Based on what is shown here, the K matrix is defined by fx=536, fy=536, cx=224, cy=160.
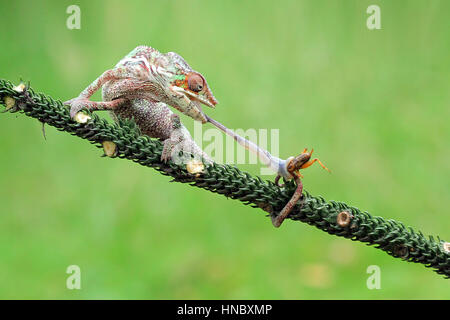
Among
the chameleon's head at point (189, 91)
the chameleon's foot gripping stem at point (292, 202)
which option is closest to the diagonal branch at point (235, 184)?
the chameleon's foot gripping stem at point (292, 202)

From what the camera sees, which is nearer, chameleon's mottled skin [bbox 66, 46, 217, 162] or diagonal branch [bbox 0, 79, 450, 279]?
diagonal branch [bbox 0, 79, 450, 279]

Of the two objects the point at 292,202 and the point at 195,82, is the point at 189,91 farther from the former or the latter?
the point at 292,202

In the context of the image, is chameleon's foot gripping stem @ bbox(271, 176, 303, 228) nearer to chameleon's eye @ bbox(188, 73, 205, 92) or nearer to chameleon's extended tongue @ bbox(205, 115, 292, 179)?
chameleon's extended tongue @ bbox(205, 115, 292, 179)

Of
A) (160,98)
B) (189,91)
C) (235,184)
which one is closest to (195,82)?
(189,91)

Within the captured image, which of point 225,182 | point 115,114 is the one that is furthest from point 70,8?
point 225,182

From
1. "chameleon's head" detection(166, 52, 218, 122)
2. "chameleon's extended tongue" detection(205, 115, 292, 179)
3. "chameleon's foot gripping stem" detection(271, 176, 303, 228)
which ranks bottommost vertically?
"chameleon's foot gripping stem" detection(271, 176, 303, 228)

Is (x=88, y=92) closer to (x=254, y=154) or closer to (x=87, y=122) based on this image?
(x=87, y=122)

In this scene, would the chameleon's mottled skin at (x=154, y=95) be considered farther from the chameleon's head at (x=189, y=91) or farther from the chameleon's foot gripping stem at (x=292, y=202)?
the chameleon's foot gripping stem at (x=292, y=202)

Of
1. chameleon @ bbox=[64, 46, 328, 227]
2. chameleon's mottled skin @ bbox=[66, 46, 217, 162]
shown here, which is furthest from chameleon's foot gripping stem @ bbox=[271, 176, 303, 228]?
chameleon's mottled skin @ bbox=[66, 46, 217, 162]
